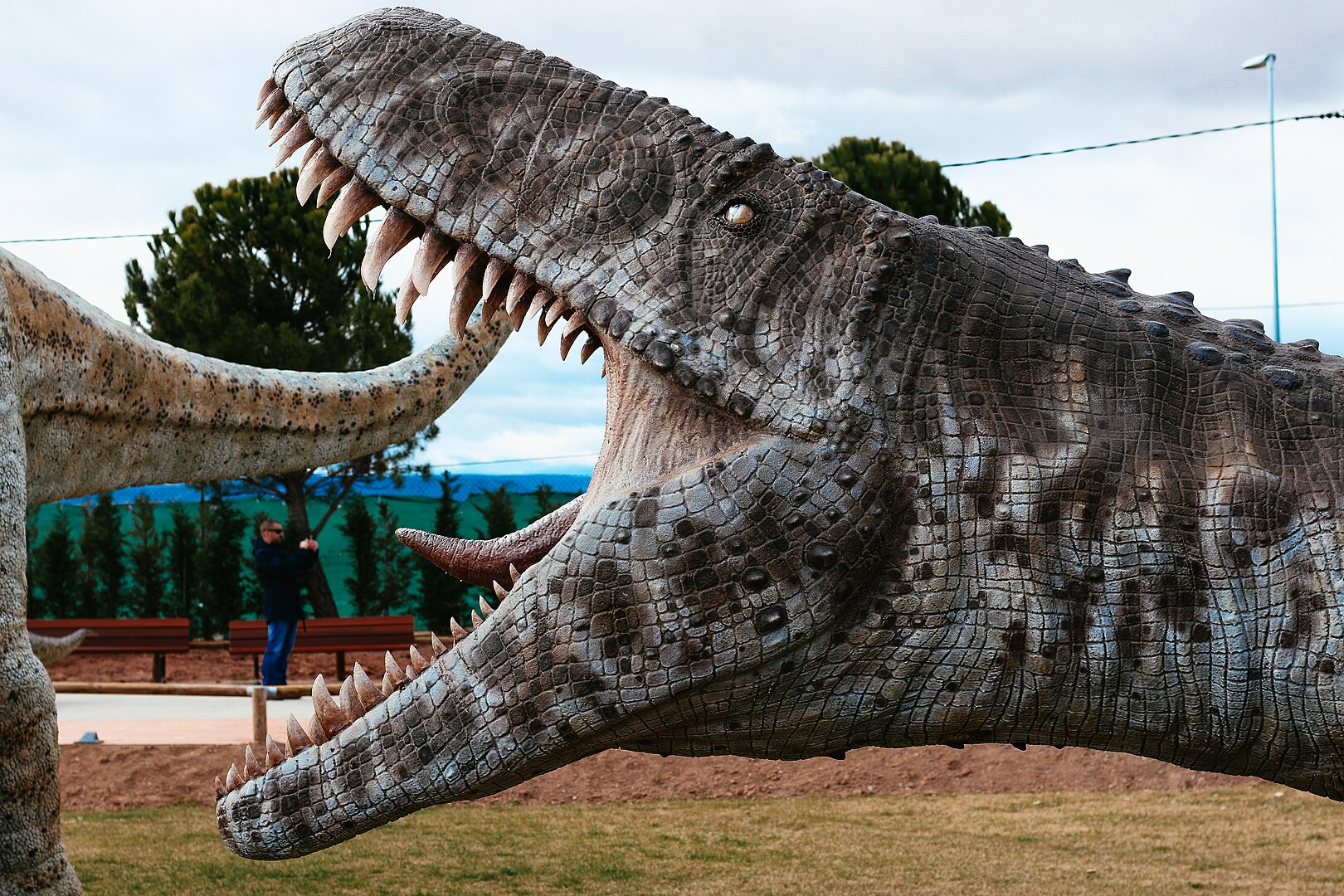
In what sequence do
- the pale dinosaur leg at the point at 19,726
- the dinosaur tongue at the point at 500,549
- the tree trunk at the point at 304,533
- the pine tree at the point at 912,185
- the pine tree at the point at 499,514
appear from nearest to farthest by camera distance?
the dinosaur tongue at the point at 500,549
the pale dinosaur leg at the point at 19,726
the pine tree at the point at 912,185
the pine tree at the point at 499,514
the tree trunk at the point at 304,533

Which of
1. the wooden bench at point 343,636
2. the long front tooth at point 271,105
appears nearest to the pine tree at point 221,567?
the wooden bench at point 343,636

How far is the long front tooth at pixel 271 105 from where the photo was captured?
7.77 ft

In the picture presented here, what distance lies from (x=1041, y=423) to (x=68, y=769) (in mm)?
8741

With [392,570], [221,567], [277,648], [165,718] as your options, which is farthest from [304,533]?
[165,718]

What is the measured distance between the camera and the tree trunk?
20.6 metres

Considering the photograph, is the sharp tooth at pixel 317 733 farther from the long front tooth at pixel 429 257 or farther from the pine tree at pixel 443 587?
the pine tree at pixel 443 587

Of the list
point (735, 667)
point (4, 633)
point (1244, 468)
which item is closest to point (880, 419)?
point (735, 667)

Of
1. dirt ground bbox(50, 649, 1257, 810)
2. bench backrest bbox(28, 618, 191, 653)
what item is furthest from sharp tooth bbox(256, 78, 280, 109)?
bench backrest bbox(28, 618, 191, 653)

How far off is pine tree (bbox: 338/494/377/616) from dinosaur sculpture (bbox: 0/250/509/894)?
13.7m

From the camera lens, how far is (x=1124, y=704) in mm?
2045

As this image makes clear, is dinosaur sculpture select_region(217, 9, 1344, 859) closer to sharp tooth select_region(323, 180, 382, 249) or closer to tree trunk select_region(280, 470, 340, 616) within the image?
sharp tooth select_region(323, 180, 382, 249)

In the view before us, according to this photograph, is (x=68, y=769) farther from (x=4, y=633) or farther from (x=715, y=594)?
(x=715, y=594)

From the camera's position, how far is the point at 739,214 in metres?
2.13

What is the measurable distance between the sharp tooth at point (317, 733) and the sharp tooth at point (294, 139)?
958 millimetres
